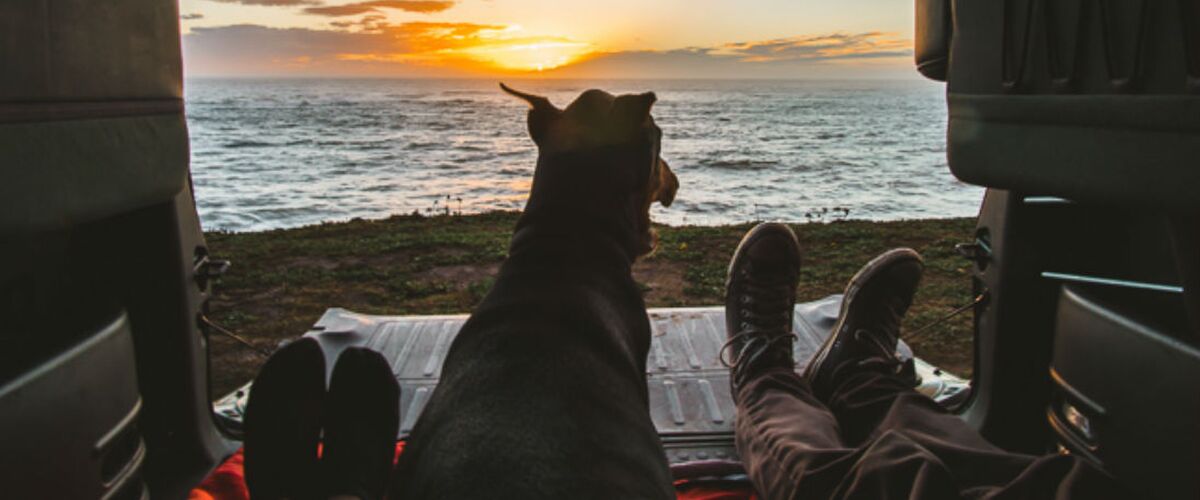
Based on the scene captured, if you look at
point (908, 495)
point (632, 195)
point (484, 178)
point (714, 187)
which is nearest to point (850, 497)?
point (908, 495)

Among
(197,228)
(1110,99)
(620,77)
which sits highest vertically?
(620,77)

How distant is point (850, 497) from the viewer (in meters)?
1.96

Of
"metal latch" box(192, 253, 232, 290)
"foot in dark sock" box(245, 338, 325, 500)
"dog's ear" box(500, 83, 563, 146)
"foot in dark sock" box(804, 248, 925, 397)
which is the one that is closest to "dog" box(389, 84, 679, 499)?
"dog's ear" box(500, 83, 563, 146)

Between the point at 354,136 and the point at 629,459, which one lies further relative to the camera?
the point at 354,136

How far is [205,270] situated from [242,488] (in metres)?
0.86

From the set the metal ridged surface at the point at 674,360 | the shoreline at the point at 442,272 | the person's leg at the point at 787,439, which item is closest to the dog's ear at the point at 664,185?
the metal ridged surface at the point at 674,360

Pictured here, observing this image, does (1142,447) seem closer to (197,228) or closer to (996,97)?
(996,97)

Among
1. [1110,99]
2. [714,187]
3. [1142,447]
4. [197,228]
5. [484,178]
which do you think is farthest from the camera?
[484,178]

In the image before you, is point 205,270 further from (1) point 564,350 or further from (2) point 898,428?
(2) point 898,428

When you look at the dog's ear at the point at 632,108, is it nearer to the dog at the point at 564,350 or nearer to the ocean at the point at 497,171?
the dog at the point at 564,350

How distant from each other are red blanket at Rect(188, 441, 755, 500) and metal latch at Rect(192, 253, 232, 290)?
73 centimetres

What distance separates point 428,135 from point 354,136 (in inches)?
Result: 128

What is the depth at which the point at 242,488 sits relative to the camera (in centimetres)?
293

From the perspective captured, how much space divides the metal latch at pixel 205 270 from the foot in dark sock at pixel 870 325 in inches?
101
